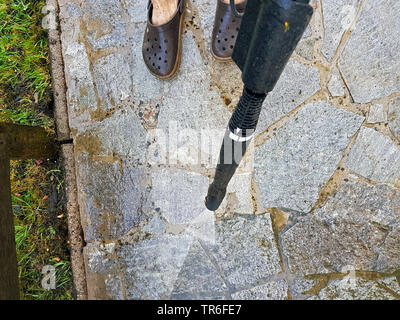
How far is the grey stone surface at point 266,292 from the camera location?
4.85ft

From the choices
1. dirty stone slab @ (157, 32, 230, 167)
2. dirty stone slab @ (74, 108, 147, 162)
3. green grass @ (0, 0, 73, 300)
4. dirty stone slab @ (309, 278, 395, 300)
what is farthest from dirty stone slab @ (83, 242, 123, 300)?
dirty stone slab @ (309, 278, 395, 300)

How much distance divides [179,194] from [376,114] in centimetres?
94

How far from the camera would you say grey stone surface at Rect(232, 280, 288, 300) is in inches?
58.2

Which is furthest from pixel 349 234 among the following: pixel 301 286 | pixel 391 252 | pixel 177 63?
pixel 177 63

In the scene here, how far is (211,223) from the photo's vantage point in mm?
1521

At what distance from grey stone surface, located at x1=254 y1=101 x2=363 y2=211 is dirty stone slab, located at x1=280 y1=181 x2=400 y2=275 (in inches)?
3.9

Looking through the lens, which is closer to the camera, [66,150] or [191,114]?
[191,114]

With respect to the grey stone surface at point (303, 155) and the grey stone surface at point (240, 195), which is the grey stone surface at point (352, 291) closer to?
the grey stone surface at point (303, 155)

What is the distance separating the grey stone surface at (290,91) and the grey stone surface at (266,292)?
0.69m

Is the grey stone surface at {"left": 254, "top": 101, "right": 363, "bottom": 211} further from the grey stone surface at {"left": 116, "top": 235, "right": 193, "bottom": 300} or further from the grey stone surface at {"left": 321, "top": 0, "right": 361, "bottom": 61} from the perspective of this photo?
the grey stone surface at {"left": 116, "top": 235, "right": 193, "bottom": 300}

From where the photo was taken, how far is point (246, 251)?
4.93ft

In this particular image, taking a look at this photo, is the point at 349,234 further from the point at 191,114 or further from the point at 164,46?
the point at 164,46

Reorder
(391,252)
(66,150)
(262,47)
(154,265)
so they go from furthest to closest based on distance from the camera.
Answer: (66,150) → (154,265) → (391,252) → (262,47)
